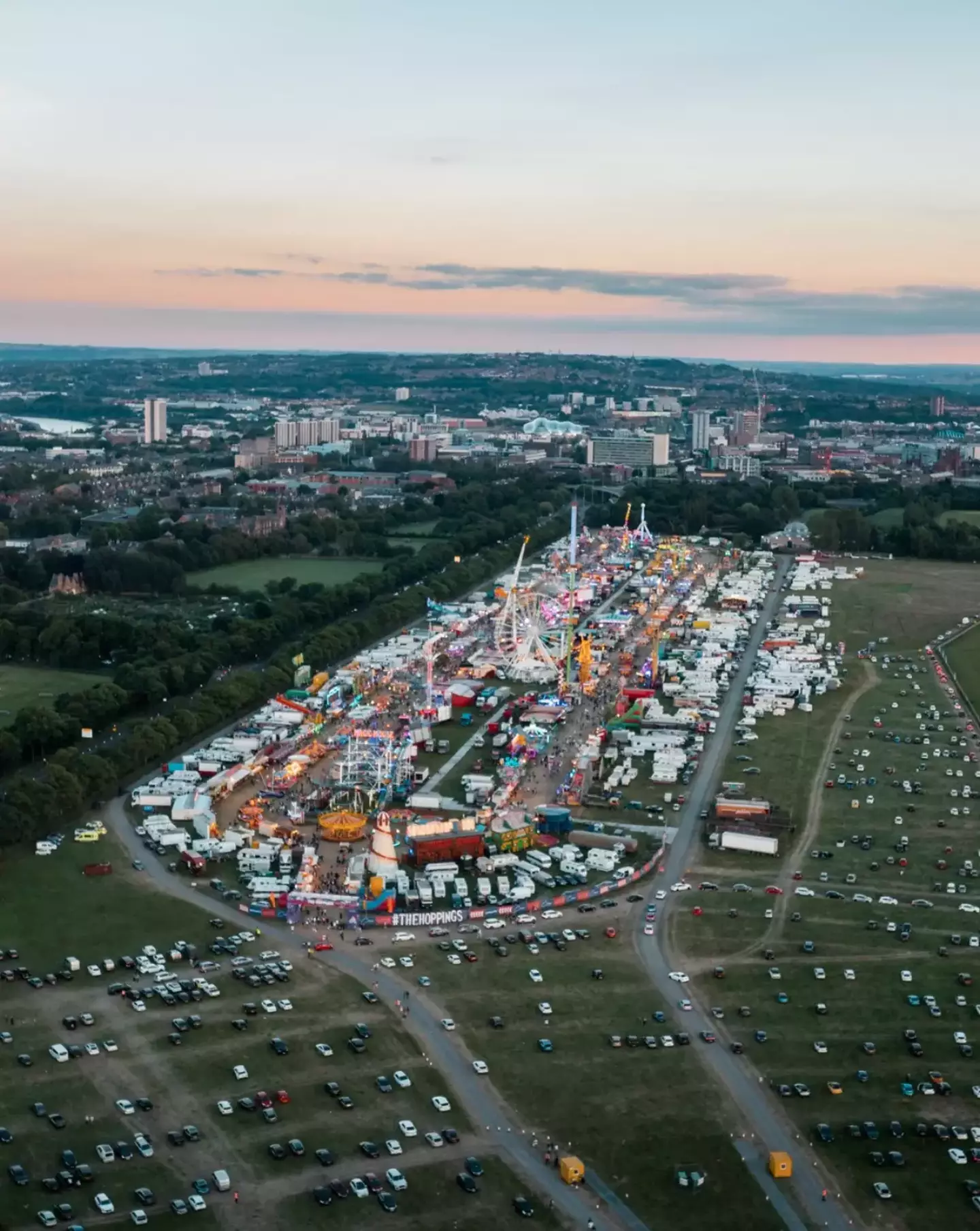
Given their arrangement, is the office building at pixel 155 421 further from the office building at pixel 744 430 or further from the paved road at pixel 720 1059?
the paved road at pixel 720 1059

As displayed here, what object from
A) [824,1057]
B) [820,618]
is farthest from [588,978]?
[820,618]

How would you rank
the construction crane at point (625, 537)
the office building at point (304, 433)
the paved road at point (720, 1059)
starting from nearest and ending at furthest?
the paved road at point (720, 1059) < the construction crane at point (625, 537) < the office building at point (304, 433)

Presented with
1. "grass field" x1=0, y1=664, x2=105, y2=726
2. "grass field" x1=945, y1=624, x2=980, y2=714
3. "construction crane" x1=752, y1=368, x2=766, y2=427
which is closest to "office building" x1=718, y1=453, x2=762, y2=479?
"construction crane" x1=752, y1=368, x2=766, y2=427

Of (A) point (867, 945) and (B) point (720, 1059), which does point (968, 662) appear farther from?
(B) point (720, 1059)

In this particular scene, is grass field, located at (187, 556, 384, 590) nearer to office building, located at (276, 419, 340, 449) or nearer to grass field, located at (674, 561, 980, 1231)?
grass field, located at (674, 561, 980, 1231)

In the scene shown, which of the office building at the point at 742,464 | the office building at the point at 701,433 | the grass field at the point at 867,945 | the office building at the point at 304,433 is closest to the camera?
the grass field at the point at 867,945

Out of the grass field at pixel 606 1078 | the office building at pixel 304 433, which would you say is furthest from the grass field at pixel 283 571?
the office building at pixel 304 433

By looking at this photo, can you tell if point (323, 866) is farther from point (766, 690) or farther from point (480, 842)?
point (766, 690)
